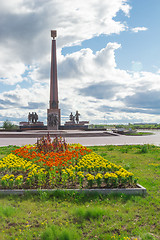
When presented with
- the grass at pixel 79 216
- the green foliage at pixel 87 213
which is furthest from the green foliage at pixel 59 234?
the green foliage at pixel 87 213

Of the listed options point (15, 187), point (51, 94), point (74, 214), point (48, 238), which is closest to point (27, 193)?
point (15, 187)

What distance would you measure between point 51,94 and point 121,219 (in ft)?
135

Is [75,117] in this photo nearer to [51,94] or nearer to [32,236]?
[51,94]

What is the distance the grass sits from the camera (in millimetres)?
3236

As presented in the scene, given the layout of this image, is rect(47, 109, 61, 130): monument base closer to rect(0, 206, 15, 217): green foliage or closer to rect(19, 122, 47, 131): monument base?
rect(19, 122, 47, 131): monument base

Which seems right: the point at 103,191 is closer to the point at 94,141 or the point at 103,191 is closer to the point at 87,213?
the point at 87,213

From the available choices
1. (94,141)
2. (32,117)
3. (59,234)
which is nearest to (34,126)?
(32,117)

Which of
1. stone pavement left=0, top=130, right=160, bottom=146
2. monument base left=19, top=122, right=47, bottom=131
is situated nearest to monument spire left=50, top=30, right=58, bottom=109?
monument base left=19, top=122, right=47, bottom=131

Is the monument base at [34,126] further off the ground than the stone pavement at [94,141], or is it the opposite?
the monument base at [34,126]

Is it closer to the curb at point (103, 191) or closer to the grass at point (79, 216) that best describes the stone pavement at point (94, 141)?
the curb at point (103, 191)

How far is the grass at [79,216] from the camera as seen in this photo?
10.6 ft

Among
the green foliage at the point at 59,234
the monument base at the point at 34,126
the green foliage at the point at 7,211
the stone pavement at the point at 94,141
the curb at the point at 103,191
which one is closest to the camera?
the green foliage at the point at 59,234

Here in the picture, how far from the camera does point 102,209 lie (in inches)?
155

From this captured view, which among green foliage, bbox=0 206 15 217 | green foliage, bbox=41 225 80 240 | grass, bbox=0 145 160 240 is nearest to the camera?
green foliage, bbox=41 225 80 240
